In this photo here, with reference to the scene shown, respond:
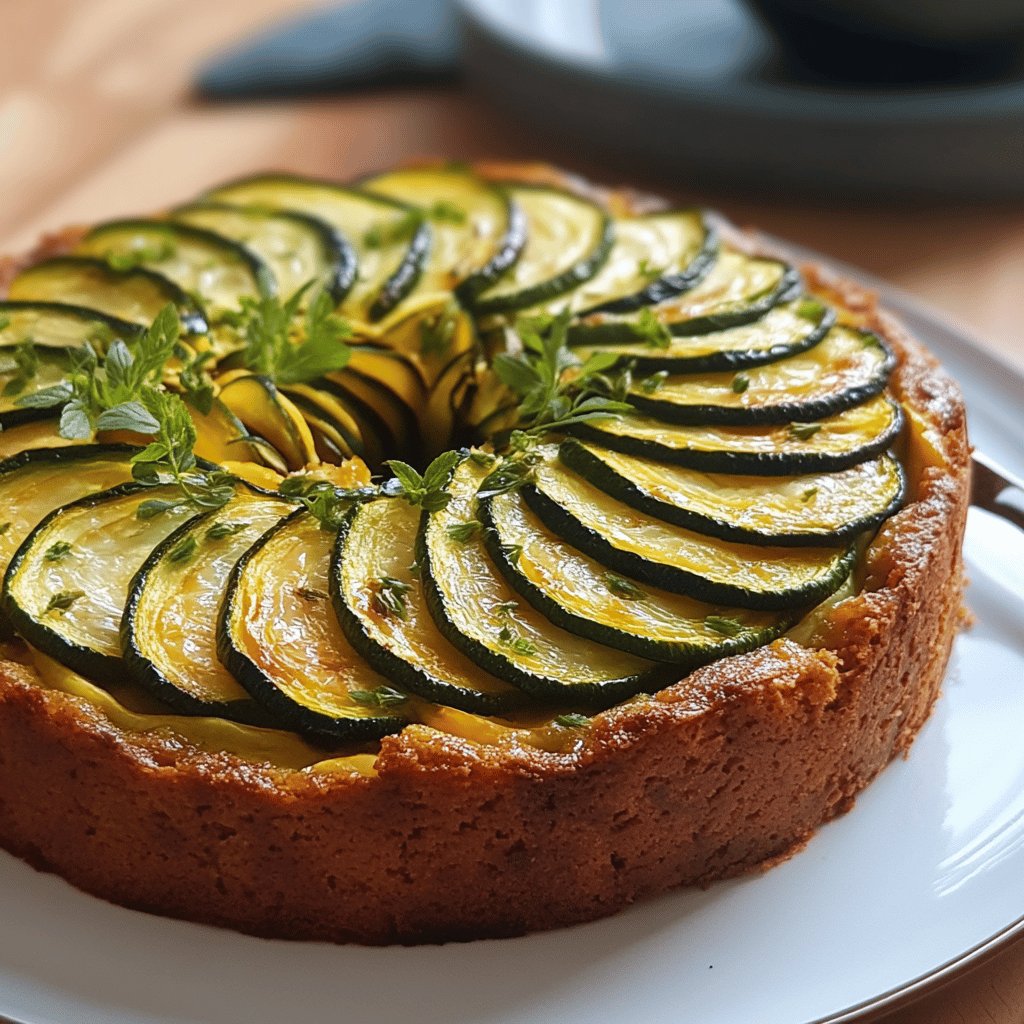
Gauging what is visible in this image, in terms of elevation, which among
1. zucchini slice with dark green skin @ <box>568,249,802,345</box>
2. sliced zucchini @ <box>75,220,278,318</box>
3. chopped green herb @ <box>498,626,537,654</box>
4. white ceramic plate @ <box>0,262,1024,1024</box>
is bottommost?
white ceramic plate @ <box>0,262,1024,1024</box>

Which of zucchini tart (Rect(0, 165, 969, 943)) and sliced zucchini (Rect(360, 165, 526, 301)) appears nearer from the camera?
zucchini tart (Rect(0, 165, 969, 943))

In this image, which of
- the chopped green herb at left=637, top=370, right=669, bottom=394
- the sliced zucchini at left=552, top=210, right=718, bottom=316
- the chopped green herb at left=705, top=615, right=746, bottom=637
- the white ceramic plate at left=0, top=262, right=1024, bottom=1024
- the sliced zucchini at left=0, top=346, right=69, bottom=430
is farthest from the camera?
the sliced zucchini at left=552, top=210, right=718, bottom=316

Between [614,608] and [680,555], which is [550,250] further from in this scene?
[614,608]

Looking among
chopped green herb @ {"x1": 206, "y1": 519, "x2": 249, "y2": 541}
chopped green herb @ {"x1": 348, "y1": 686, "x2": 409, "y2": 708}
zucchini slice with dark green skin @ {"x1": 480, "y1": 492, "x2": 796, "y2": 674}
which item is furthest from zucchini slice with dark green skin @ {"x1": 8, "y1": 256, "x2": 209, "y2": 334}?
chopped green herb @ {"x1": 348, "y1": 686, "x2": 409, "y2": 708}

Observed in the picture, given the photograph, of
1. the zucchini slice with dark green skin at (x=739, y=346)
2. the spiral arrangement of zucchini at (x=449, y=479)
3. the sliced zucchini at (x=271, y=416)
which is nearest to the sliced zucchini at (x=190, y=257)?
the spiral arrangement of zucchini at (x=449, y=479)

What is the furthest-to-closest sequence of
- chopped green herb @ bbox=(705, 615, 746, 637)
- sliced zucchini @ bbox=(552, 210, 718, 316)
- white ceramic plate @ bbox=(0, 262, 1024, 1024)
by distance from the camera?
sliced zucchini @ bbox=(552, 210, 718, 316) < chopped green herb @ bbox=(705, 615, 746, 637) < white ceramic plate @ bbox=(0, 262, 1024, 1024)

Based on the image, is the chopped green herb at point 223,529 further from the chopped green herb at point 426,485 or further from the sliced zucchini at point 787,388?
the sliced zucchini at point 787,388

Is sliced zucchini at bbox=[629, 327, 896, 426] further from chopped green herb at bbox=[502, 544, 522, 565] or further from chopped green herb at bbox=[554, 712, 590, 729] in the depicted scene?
chopped green herb at bbox=[554, 712, 590, 729]
